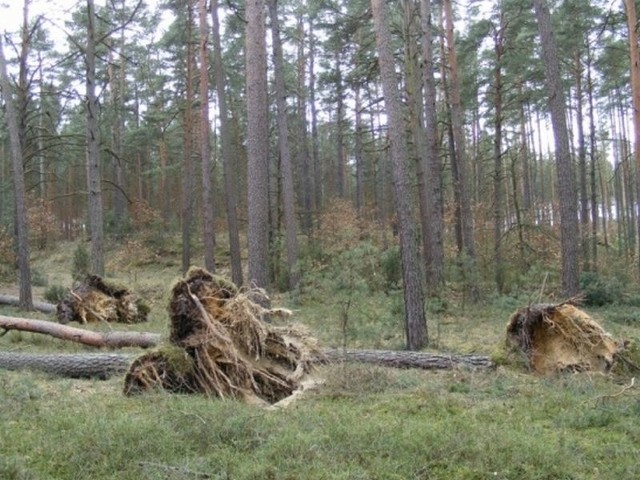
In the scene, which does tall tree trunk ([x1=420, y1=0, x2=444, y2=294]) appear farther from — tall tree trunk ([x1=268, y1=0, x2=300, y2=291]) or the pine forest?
tall tree trunk ([x1=268, y1=0, x2=300, y2=291])

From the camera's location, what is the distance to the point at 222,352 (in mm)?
6602

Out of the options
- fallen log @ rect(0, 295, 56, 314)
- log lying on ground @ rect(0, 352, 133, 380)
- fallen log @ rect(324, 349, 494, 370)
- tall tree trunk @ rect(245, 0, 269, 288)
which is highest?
tall tree trunk @ rect(245, 0, 269, 288)

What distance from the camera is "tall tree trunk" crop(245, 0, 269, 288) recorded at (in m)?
9.68

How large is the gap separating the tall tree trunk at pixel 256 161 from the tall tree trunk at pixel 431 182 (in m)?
6.59

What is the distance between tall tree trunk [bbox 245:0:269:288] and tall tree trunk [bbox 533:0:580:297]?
6.27 meters

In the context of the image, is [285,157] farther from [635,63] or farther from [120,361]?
[120,361]

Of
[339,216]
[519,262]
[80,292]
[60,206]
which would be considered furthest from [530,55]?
[60,206]

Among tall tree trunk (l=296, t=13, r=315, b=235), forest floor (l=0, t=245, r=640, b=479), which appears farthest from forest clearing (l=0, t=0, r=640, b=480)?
tall tree trunk (l=296, t=13, r=315, b=235)

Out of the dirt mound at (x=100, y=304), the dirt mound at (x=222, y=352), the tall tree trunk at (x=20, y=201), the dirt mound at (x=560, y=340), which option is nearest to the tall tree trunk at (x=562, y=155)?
the dirt mound at (x=560, y=340)

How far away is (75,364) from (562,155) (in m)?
10.3

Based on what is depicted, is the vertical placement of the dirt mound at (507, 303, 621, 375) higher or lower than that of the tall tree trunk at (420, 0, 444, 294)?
lower

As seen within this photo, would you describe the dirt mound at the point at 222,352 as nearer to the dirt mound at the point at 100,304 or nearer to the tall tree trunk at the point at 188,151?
the dirt mound at the point at 100,304

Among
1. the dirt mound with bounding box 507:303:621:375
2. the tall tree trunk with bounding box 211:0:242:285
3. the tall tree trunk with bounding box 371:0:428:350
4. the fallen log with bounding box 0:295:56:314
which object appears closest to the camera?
the dirt mound with bounding box 507:303:621:375

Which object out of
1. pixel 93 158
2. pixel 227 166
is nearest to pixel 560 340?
pixel 93 158
